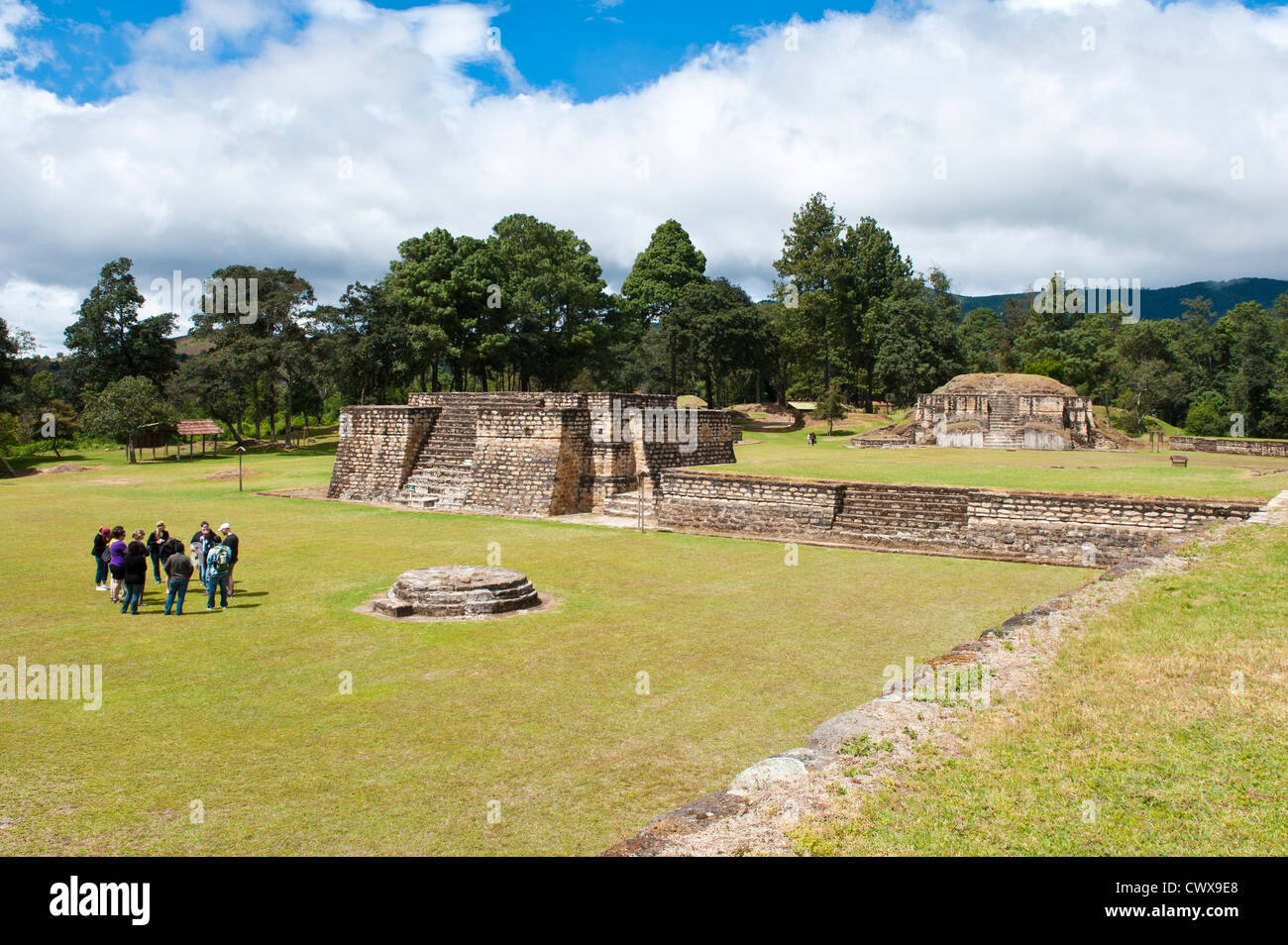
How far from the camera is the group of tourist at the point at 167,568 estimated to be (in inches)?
398

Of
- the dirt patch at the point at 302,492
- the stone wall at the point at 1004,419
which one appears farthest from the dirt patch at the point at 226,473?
the stone wall at the point at 1004,419

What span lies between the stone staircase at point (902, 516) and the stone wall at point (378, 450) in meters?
13.1

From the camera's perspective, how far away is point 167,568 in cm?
1006

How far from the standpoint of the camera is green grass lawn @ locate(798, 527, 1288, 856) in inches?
143

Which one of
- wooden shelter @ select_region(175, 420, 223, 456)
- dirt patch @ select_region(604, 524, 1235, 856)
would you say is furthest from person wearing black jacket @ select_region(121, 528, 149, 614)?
wooden shelter @ select_region(175, 420, 223, 456)

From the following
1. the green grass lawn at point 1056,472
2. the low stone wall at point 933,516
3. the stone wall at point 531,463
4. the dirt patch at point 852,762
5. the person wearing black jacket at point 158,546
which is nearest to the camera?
the dirt patch at point 852,762

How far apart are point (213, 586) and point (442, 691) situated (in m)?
4.79

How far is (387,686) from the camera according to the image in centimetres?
750

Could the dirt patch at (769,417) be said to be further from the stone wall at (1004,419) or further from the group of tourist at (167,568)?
the group of tourist at (167,568)
